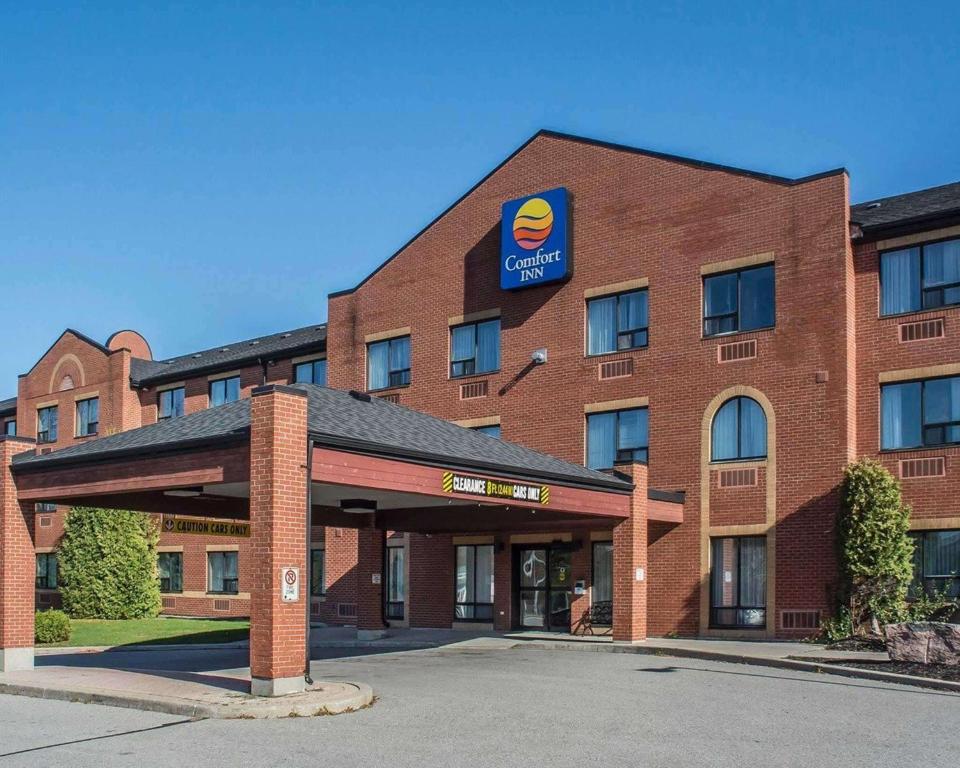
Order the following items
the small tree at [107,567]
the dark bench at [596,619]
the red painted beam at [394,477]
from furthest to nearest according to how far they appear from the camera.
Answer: the small tree at [107,567] < the dark bench at [596,619] < the red painted beam at [394,477]

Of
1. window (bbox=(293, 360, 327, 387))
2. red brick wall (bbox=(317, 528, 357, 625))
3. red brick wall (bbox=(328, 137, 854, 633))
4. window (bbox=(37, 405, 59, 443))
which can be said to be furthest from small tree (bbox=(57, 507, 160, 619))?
red brick wall (bbox=(328, 137, 854, 633))

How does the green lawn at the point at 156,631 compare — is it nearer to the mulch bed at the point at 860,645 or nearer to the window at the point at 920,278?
the mulch bed at the point at 860,645

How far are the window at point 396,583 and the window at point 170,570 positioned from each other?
1245 cm

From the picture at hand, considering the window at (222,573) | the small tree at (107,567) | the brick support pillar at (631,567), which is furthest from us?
the window at (222,573)

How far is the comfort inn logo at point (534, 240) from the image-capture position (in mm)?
29234

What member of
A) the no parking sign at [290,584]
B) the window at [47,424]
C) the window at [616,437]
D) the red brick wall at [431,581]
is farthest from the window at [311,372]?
the no parking sign at [290,584]

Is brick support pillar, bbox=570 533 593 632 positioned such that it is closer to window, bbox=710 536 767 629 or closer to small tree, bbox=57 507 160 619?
window, bbox=710 536 767 629

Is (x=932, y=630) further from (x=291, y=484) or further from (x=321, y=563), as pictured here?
(x=321, y=563)

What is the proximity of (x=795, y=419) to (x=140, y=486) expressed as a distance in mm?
14567

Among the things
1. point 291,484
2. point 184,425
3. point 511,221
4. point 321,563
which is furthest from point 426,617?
point 291,484

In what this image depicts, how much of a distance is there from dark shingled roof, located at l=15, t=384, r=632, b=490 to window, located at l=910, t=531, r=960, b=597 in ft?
22.3

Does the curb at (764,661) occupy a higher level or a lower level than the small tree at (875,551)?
lower

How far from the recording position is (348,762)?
35.8 feet

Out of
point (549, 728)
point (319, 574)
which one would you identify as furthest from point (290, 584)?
point (319, 574)
